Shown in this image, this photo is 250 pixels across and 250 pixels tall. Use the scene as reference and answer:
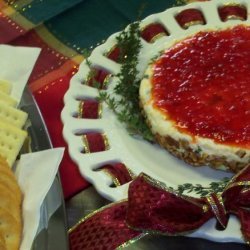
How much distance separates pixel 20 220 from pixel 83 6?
2.78 ft

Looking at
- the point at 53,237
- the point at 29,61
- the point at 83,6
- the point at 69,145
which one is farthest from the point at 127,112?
the point at 83,6

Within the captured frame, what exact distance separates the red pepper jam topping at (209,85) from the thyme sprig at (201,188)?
0.29ft

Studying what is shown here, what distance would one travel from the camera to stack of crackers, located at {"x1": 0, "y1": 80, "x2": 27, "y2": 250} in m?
0.98

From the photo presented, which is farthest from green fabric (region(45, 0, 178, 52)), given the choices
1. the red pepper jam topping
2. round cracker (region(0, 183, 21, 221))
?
round cracker (region(0, 183, 21, 221))

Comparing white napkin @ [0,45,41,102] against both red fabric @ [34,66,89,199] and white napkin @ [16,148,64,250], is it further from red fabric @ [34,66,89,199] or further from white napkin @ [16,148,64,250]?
white napkin @ [16,148,64,250]

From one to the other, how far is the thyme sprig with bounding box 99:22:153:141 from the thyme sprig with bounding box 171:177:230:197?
0.16 metres

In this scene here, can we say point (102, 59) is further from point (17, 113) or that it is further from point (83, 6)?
point (83, 6)

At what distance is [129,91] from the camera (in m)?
1.28

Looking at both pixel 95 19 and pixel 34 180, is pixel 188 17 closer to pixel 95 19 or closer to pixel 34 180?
pixel 95 19

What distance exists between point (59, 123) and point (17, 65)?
17 cm

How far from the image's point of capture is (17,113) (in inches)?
47.9

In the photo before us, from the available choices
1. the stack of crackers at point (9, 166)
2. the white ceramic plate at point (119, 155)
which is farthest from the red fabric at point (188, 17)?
the stack of crackers at point (9, 166)

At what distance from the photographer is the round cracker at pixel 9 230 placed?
970mm

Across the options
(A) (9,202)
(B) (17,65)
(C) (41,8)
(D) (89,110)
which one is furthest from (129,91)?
(C) (41,8)
